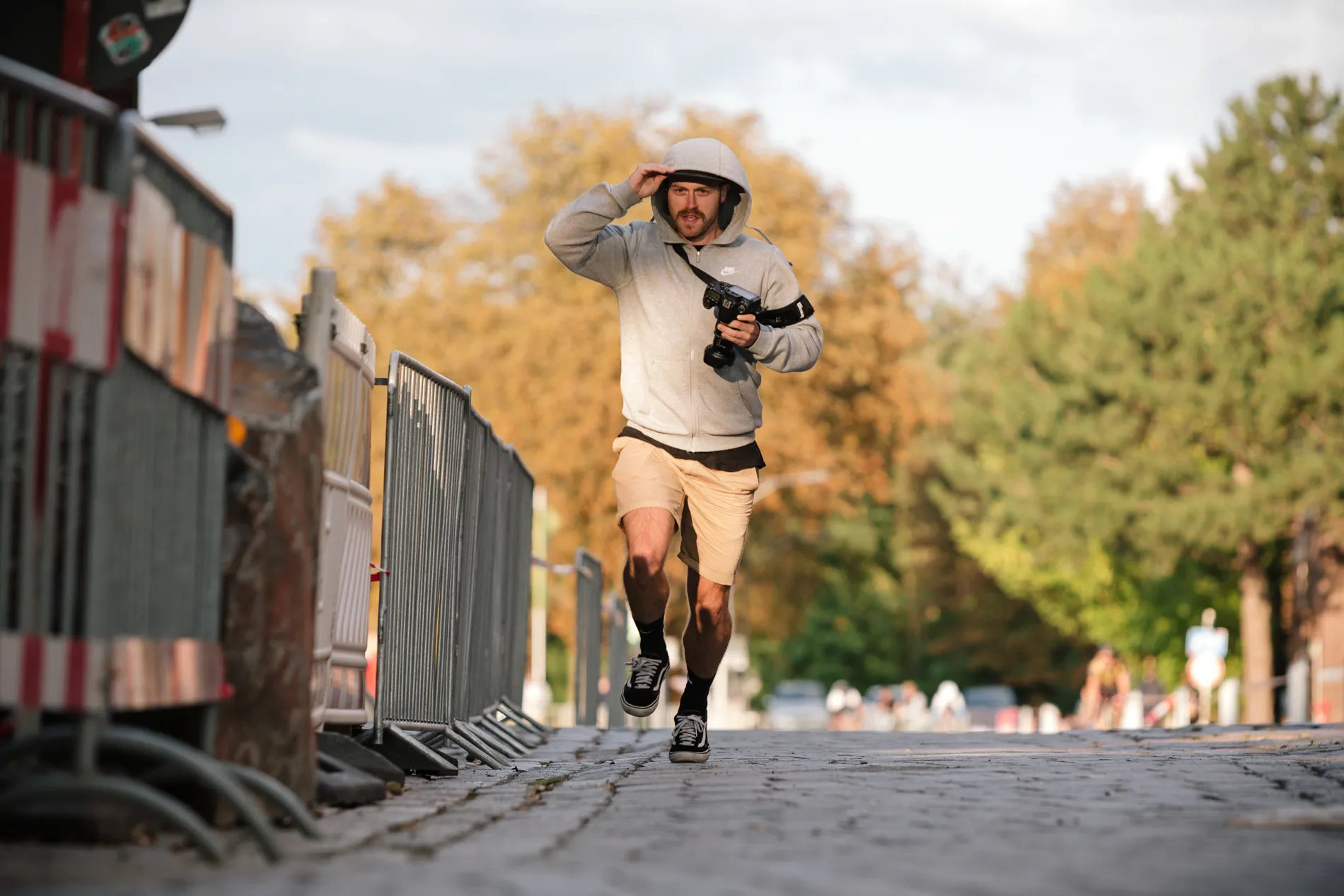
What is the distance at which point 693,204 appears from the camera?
29.0 feet

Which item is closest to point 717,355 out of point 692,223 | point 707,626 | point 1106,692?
point 692,223

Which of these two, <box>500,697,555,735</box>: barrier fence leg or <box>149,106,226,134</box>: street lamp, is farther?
<box>500,697,555,735</box>: barrier fence leg

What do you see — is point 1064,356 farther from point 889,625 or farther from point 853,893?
point 853,893

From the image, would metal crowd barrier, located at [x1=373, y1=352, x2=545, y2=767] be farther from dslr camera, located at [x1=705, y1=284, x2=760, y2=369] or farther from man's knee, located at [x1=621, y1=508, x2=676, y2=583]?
dslr camera, located at [x1=705, y1=284, x2=760, y2=369]

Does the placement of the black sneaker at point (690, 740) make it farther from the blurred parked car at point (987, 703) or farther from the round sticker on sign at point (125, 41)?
the blurred parked car at point (987, 703)

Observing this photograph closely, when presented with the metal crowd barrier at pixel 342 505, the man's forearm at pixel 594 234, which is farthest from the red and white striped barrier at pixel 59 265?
the man's forearm at pixel 594 234

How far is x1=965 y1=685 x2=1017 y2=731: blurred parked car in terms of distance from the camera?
73000 mm

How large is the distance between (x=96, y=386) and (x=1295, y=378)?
4125 centimetres

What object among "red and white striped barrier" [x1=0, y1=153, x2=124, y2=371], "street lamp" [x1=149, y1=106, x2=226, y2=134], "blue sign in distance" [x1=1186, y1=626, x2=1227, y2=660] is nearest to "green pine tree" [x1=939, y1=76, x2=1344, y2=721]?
"blue sign in distance" [x1=1186, y1=626, x2=1227, y2=660]

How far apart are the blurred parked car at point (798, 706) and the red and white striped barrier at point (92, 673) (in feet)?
208

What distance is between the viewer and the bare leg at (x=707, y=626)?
30.0ft

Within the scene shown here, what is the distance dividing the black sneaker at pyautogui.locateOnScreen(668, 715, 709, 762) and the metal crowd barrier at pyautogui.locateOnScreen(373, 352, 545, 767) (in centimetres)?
73

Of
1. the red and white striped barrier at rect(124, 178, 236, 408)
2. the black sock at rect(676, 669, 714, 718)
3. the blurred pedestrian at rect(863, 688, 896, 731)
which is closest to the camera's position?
the red and white striped barrier at rect(124, 178, 236, 408)

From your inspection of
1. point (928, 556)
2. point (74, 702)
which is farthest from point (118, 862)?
point (928, 556)
